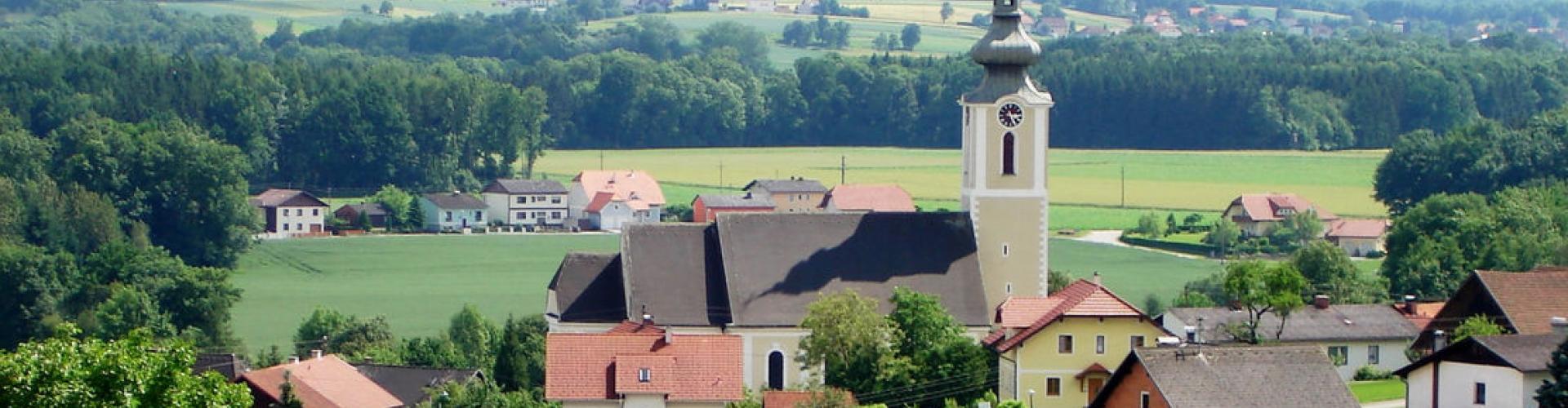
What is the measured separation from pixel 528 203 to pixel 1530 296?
69644mm

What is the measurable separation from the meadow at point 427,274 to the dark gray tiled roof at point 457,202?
5482mm

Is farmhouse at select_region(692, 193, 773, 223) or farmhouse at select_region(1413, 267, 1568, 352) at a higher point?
farmhouse at select_region(692, 193, 773, 223)

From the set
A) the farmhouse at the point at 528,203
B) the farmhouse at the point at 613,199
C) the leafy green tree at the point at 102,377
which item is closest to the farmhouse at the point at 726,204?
the farmhouse at the point at 613,199

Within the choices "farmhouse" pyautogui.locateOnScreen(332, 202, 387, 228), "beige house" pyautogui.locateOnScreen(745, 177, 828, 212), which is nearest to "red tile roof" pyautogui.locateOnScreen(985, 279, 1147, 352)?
"beige house" pyautogui.locateOnScreen(745, 177, 828, 212)

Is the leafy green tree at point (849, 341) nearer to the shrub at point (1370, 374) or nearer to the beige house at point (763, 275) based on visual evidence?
the beige house at point (763, 275)

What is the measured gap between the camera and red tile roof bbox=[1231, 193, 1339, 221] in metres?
105

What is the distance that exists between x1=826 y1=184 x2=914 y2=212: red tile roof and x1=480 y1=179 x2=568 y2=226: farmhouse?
9.70m

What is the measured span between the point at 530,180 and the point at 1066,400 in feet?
240

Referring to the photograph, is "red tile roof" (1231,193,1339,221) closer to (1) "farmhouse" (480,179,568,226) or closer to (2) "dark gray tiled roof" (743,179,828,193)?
(2) "dark gray tiled roof" (743,179,828,193)

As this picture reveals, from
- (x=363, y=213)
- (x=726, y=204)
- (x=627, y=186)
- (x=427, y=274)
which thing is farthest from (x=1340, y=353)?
(x=627, y=186)

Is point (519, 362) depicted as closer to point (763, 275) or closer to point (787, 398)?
point (763, 275)

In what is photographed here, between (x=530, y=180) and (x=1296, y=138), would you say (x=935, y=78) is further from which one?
(x=530, y=180)

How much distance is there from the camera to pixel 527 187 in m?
118

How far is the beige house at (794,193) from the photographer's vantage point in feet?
378
